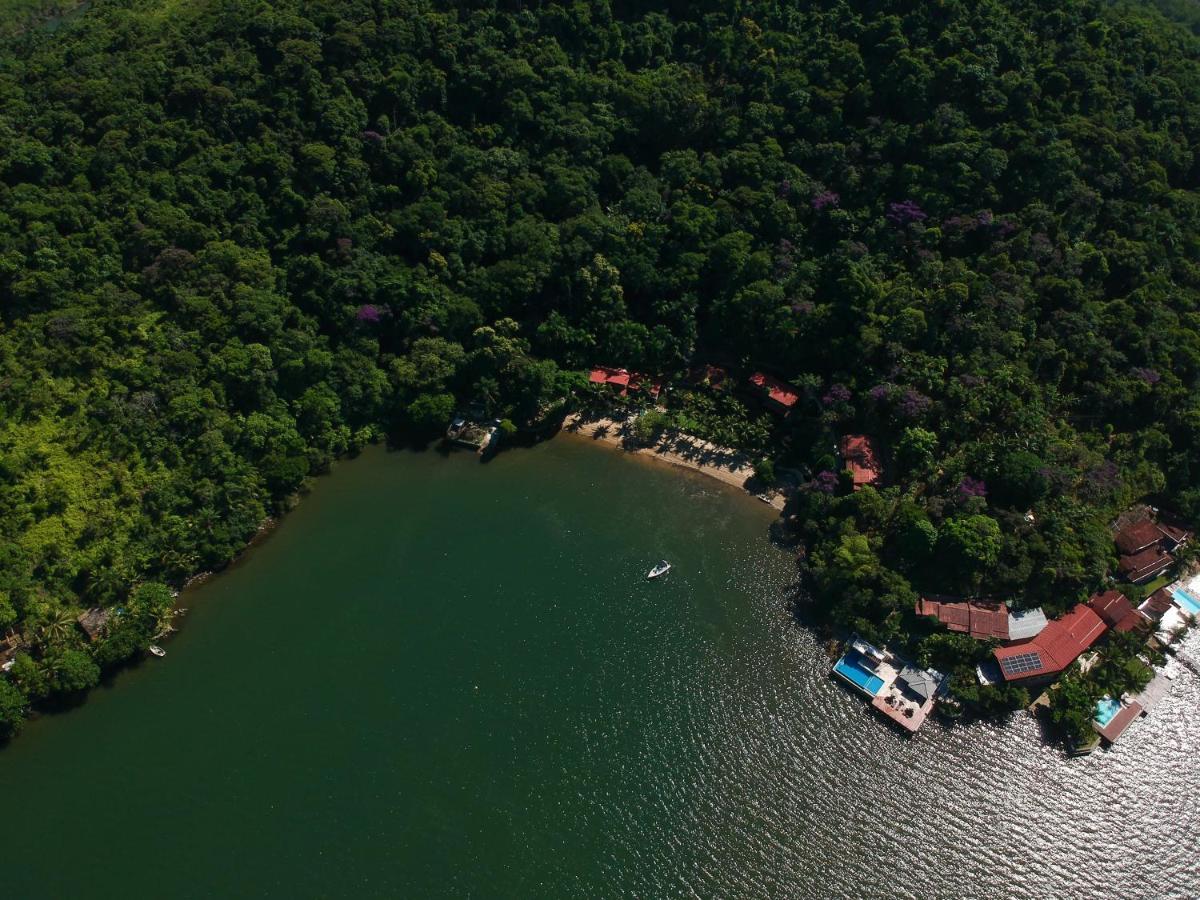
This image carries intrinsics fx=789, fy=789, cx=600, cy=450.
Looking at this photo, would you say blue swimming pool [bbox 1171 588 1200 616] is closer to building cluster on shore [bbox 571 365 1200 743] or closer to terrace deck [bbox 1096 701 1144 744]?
building cluster on shore [bbox 571 365 1200 743]

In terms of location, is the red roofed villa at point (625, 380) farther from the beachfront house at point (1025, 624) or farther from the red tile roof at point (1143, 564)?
the red tile roof at point (1143, 564)

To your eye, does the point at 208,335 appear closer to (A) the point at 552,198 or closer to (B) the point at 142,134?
(B) the point at 142,134

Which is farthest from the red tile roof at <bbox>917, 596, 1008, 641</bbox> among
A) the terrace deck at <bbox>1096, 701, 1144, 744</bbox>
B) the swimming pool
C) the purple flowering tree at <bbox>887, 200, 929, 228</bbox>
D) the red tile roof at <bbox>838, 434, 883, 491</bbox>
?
the purple flowering tree at <bbox>887, 200, 929, 228</bbox>

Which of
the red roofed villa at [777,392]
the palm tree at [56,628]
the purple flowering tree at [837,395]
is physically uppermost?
the purple flowering tree at [837,395]

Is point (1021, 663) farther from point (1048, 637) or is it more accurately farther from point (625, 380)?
point (625, 380)

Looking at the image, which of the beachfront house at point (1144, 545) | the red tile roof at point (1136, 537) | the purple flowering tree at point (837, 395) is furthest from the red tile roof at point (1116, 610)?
the purple flowering tree at point (837, 395)

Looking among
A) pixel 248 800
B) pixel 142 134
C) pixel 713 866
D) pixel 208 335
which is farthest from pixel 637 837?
pixel 142 134
